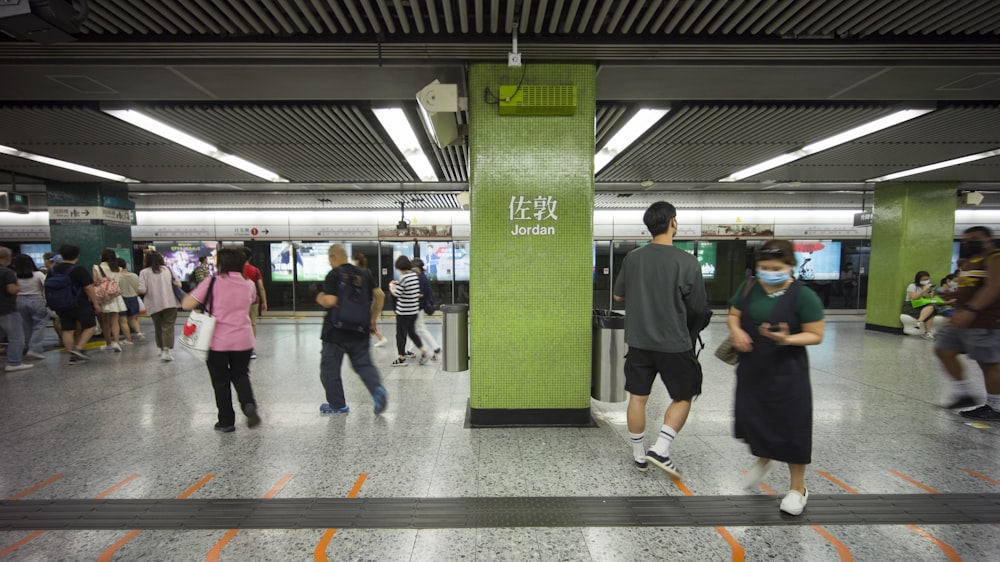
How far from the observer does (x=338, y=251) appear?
368 centimetres

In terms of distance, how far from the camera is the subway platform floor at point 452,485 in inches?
79.3

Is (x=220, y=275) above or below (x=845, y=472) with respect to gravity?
above

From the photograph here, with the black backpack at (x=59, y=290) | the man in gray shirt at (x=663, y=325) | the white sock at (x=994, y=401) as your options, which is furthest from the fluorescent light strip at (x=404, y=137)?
the white sock at (x=994, y=401)

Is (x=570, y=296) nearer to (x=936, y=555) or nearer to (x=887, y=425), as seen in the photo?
(x=936, y=555)

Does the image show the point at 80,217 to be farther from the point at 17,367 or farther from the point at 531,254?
the point at 531,254

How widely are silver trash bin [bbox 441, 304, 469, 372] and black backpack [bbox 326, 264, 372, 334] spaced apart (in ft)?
2.55

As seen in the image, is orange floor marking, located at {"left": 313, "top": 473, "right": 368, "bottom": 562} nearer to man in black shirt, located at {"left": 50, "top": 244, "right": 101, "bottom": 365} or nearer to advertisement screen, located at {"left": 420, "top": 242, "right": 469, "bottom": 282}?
man in black shirt, located at {"left": 50, "top": 244, "right": 101, "bottom": 365}

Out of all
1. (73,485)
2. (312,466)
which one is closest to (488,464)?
(312,466)

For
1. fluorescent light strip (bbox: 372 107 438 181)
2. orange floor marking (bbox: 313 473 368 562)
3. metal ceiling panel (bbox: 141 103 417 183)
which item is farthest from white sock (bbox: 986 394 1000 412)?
metal ceiling panel (bbox: 141 103 417 183)

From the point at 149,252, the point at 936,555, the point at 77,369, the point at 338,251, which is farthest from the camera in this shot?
the point at 149,252

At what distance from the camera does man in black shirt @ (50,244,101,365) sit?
570cm

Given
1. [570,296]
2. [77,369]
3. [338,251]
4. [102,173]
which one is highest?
[102,173]

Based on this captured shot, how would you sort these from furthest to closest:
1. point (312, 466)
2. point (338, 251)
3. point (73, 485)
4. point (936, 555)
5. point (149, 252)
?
1. point (149, 252)
2. point (338, 251)
3. point (312, 466)
4. point (73, 485)
5. point (936, 555)

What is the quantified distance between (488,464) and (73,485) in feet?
8.42
